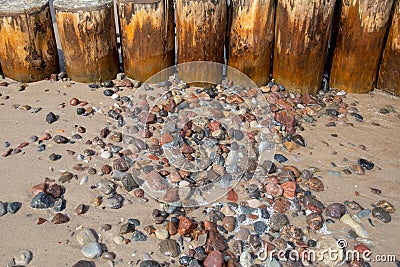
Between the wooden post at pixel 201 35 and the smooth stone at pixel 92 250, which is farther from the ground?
the wooden post at pixel 201 35

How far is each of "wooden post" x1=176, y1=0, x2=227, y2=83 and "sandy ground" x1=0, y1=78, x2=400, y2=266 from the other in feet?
2.55

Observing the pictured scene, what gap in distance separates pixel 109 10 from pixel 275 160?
6.20 feet

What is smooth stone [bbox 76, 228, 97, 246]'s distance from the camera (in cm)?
286

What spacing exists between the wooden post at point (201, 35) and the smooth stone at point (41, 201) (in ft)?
5.77

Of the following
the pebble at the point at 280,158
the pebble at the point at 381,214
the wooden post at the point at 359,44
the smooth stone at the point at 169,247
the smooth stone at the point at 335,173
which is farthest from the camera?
the wooden post at the point at 359,44

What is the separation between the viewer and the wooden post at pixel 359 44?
13.2 feet

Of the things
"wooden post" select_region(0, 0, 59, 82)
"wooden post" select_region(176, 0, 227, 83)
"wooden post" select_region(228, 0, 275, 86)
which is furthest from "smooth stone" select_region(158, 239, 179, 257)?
"wooden post" select_region(0, 0, 59, 82)

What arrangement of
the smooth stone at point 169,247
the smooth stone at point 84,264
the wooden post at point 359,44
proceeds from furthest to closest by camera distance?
the wooden post at point 359,44
the smooth stone at point 169,247
the smooth stone at point 84,264

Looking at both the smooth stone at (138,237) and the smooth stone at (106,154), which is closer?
the smooth stone at (138,237)

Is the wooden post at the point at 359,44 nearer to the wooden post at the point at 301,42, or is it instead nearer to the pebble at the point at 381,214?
the wooden post at the point at 301,42

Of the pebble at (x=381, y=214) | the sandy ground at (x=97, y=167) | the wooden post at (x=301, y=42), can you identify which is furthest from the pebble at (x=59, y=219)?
the wooden post at (x=301, y=42)

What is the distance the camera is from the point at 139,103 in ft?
13.7

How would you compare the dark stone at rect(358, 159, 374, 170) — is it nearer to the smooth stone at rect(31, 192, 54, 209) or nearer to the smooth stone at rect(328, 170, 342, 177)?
the smooth stone at rect(328, 170, 342, 177)

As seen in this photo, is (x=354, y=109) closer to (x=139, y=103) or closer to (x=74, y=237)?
(x=139, y=103)
